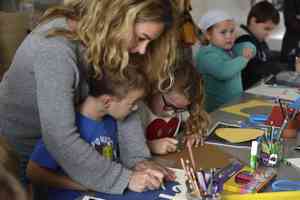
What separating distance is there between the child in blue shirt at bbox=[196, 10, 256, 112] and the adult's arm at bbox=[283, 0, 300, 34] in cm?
221

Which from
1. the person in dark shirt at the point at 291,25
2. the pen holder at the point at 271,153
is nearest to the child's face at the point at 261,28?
the person in dark shirt at the point at 291,25

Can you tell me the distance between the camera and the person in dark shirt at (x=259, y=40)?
3.15m

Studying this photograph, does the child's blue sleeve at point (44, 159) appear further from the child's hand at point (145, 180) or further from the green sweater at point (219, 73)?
the green sweater at point (219, 73)

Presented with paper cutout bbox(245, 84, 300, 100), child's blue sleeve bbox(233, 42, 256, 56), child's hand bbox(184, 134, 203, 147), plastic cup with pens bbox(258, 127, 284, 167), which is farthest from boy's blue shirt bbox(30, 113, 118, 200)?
child's blue sleeve bbox(233, 42, 256, 56)

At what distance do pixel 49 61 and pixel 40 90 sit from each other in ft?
0.26

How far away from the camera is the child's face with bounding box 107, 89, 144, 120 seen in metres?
1.40

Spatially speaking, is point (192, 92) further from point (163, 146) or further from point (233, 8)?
point (233, 8)

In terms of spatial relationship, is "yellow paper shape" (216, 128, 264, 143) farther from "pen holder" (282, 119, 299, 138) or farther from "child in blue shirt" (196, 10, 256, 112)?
"child in blue shirt" (196, 10, 256, 112)

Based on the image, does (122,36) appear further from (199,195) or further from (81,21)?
(199,195)

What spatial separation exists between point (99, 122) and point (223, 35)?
1.47 m

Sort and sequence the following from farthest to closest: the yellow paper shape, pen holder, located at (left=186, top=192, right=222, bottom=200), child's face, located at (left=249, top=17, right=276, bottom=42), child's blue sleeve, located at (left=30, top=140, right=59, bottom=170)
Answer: child's face, located at (left=249, top=17, right=276, bottom=42)
the yellow paper shape
child's blue sleeve, located at (left=30, top=140, right=59, bottom=170)
pen holder, located at (left=186, top=192, right=222, bottom=200)

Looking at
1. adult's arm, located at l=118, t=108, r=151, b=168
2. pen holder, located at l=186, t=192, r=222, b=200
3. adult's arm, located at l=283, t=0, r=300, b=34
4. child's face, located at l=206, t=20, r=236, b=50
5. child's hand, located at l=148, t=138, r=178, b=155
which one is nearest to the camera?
pen holder, located at l=186, t=192, r=222, b=200

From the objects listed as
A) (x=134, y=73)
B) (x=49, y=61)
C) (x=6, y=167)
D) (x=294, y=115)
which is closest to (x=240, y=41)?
(x=294, y=115)

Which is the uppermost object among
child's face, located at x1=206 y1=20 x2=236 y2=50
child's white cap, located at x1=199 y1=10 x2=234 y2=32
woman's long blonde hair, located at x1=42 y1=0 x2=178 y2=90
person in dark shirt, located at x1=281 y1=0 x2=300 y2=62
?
woman's long blonde hair, located at x1=42 y1=0 x2=178 y2=90
